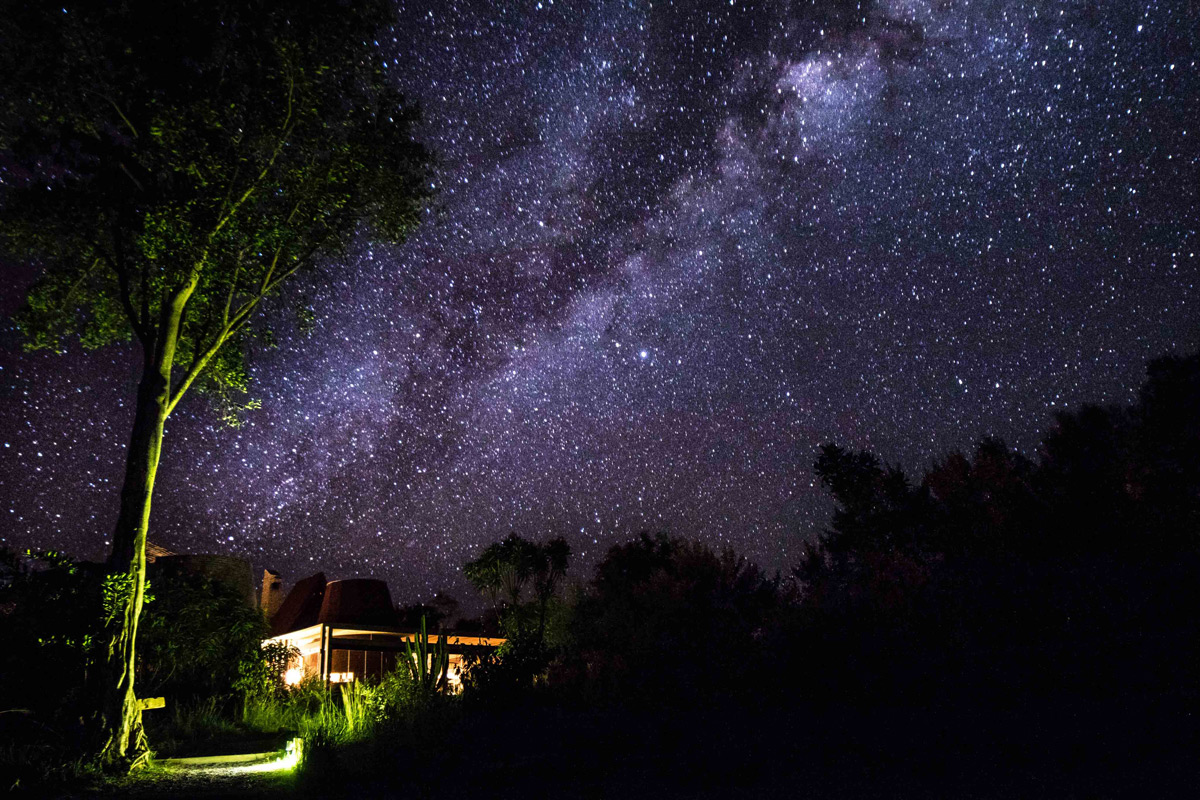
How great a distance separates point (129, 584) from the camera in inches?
364

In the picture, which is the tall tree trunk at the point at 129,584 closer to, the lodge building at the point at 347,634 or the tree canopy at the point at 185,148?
the tree canopy at the point at 185,148

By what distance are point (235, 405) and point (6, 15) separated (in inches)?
277

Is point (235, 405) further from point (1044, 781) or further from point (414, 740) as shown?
point (1044, 781)

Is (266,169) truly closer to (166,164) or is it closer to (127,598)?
(166,164)

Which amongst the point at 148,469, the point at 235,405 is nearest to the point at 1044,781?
the point at 148,469

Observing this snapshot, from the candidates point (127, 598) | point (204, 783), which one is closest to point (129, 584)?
point (127, 598)

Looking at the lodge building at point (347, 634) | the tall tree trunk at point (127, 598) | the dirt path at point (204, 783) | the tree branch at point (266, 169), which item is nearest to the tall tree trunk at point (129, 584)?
the tall tree trunk at point (127, 598)

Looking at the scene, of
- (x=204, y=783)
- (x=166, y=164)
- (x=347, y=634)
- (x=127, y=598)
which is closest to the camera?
(x=204, y=783)

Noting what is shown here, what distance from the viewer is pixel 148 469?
9.67 metres

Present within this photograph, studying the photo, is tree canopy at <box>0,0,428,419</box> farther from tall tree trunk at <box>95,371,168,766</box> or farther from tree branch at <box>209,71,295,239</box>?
tall tree trunk at <box>95,371,168,766</box>

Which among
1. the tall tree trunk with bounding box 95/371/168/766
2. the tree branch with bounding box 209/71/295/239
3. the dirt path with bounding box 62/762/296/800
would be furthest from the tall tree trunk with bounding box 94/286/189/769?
the tree branch with bounding box 209/71/295/239

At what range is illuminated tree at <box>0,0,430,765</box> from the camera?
9539 millimetres

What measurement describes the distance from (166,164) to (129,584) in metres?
6.33

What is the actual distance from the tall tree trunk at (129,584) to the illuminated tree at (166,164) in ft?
0.07
